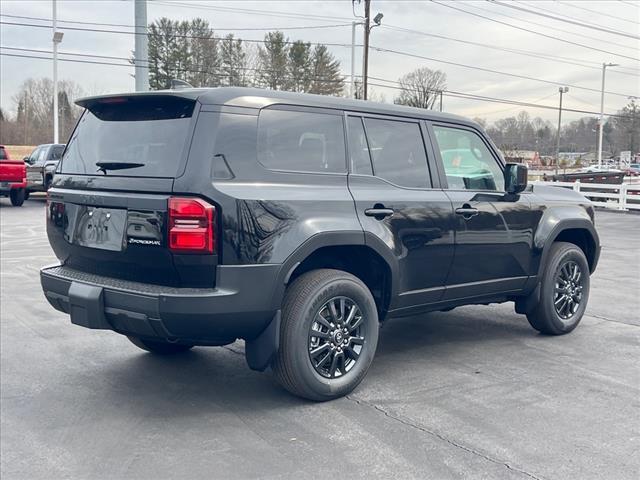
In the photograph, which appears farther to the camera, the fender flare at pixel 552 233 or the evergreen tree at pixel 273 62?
the evergreen tree at pixel 273 62

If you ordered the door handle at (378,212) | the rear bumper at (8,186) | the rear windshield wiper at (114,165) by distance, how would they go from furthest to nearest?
the rear bumper at (8,186) → the door handle at (378,212) → the rear windshield wiper at (114,165)

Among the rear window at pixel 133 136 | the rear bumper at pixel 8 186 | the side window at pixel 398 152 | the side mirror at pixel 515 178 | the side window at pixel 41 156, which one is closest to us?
the rear window at pixel 133 136

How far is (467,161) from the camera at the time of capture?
5664mm

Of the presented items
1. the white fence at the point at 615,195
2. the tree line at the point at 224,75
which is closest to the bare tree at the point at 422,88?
the tree line at the point at 224,75

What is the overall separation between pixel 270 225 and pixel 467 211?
186cm

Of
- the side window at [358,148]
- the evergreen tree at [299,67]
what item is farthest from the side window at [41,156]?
the evergreen tree at [299,67]

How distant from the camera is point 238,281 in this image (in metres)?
3.99

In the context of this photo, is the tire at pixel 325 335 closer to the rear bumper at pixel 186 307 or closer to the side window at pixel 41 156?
the rear bumper at pixel 186 307

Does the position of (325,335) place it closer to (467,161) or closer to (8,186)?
(467,161)

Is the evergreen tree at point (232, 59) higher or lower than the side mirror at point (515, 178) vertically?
higher

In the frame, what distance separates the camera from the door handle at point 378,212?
4.64 meters

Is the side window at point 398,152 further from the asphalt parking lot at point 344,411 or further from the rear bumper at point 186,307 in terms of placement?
the asphalt parking lot at point 344,411

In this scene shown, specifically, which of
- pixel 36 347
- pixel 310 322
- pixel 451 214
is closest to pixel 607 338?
pixel 451 214

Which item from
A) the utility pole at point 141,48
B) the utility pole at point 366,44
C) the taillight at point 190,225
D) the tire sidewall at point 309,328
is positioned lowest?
the tire sidewall at point 309,328
